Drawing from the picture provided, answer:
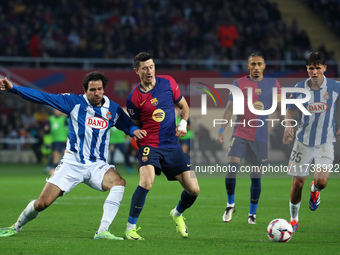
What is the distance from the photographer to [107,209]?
7.70 metres

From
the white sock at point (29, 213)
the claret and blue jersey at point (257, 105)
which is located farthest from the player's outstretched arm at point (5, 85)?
the claret and blue jersey at point (257, 105)

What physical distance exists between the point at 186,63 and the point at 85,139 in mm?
18430

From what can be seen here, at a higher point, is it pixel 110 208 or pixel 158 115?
pixel 158 115

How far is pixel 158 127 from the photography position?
8.06m

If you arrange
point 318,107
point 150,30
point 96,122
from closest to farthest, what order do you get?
point 96,122 → point 318,107 → point 150,30

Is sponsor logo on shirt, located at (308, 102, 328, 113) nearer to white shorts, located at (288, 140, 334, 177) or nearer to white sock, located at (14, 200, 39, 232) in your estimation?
white shorts, located at (288, 140, 334, 177)

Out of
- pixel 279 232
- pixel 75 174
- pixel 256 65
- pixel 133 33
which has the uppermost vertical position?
pixel 133 33

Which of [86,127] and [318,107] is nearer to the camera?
[86,127]

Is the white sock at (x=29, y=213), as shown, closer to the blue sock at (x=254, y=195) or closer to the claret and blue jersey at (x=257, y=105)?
the blue sock at (x=254, y=195)

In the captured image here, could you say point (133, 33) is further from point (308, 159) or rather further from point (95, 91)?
point (95, 91)

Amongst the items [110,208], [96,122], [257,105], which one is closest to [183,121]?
[96,122]

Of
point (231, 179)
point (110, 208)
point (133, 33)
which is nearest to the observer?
point (110, 208)

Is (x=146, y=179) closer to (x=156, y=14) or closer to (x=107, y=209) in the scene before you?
(x=107, y=209)

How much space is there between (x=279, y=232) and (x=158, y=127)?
1.91 meters
